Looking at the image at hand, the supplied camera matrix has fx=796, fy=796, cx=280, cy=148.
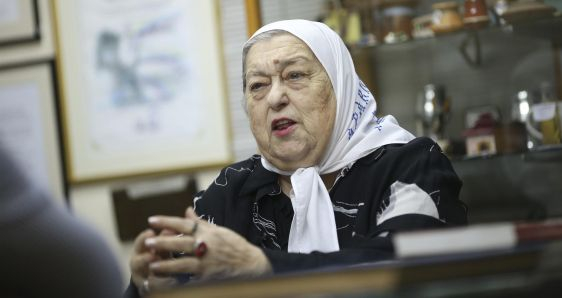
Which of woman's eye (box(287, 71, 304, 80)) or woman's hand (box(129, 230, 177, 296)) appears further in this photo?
woman's eye (box(287, 71, 304, 80))

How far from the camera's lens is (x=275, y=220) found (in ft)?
5.49

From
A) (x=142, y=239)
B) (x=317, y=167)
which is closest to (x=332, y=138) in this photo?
(x=317, y=167)

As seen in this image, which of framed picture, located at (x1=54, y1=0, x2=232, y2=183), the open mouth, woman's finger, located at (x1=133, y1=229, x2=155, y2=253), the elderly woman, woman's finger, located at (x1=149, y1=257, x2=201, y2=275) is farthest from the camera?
framed picture, located at (x1=54, y1=0, x2=232, y2=183)

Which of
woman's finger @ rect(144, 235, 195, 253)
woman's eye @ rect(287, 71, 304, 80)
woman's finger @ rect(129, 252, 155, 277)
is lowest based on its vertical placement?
woman's finger @ rect(129, 252, 155, 277)

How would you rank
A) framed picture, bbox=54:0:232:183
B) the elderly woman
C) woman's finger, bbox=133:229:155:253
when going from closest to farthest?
woman's finger, bbox=133:229:155:253 < the elderly woman < framed picture, bbox=54:0:232:183

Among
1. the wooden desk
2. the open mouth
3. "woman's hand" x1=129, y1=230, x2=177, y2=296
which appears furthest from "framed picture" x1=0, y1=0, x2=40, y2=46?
the wooden desk

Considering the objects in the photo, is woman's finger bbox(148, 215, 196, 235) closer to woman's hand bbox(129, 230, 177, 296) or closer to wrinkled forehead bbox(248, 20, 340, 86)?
woman's hand bbox(129, 230, 177, 296)

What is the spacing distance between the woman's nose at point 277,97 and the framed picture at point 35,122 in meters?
1.95

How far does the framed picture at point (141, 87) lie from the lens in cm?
328

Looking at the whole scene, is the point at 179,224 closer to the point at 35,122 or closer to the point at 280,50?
the point at 280,50

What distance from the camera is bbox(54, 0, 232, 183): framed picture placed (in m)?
3.28

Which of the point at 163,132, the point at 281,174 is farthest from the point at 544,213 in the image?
the point at 163,132

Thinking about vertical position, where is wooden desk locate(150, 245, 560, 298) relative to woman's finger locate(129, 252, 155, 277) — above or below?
above

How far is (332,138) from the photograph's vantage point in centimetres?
172
